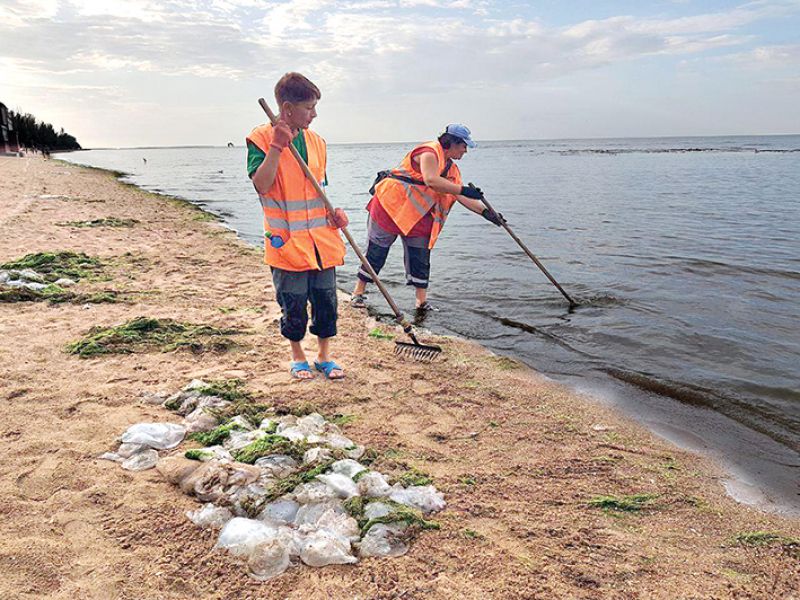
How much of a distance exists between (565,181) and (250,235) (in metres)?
19.4

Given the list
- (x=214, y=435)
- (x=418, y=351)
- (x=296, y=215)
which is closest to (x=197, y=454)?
(x=214, y=435)

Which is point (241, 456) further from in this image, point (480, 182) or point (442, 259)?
point (480, 182)

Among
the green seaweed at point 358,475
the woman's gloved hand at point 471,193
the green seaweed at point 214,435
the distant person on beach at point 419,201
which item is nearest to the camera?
the green seaweed at point 358,475

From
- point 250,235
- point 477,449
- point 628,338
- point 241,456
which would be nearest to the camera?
point 241,456

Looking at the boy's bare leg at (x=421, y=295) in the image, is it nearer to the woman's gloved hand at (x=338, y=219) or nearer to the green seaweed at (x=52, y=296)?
the woman's gloved hand at (x=338, y=219)

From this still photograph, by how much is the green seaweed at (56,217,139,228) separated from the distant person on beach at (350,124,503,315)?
271 inches

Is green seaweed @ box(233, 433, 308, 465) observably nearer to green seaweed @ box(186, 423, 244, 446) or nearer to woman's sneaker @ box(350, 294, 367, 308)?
green seaweed @ box(186, 423, 244, 446)

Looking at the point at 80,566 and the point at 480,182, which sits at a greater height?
the point at 480,182

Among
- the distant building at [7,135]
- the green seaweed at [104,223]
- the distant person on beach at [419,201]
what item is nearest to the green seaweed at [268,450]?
the distant person on beach at [419,201]

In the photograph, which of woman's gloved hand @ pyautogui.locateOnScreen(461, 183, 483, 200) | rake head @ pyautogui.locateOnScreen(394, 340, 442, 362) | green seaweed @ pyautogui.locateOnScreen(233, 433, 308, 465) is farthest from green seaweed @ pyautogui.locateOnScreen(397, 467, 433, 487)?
woman's gloved hand @ pyautogui.locateOnScreen(461, 183, 483, 200)

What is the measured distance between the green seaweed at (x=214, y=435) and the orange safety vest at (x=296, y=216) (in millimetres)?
1134

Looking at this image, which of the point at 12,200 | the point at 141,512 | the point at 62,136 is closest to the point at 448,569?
the point at 141,512

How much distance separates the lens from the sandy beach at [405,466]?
2.11 meters

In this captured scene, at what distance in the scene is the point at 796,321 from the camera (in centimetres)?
614
